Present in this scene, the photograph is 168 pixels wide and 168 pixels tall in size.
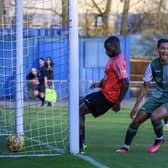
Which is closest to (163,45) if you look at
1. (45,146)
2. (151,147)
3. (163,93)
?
(163,93)

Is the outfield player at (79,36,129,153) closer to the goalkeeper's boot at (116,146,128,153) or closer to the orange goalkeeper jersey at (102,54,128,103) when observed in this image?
the orange goalkeeper jersey at (102,54,128,103)

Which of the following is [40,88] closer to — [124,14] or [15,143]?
[124,14]

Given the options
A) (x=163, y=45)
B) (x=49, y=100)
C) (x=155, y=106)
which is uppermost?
(x=163, y=45)

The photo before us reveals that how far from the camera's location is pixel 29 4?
1258cm

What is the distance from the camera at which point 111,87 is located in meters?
9.97

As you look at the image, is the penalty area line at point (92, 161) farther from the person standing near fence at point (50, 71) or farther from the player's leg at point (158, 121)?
the person standing near fence at point (50, 71)

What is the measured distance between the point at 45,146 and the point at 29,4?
328cm

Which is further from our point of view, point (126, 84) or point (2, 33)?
point (2, 33)

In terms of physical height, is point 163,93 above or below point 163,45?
below

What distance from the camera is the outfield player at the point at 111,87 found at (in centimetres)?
985

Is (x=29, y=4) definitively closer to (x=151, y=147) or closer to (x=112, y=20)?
(x=151, y=147)

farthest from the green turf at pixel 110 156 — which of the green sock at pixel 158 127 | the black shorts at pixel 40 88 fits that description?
the black shorts at pixel 40 88

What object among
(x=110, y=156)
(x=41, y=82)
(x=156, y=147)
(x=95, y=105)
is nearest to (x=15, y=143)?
(x=95, y=105)

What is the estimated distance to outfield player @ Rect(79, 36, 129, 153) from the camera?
9.85m
